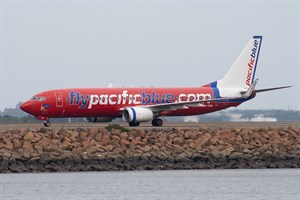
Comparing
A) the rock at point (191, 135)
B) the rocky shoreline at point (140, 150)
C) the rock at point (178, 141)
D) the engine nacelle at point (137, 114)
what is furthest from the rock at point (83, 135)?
the engine nacelle at point (137, 114)

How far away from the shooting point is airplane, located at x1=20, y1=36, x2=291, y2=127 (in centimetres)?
6844

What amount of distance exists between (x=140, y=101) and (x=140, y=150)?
18386 mm

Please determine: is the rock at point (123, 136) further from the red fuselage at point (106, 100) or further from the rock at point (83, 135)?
the red fuselage at point (106, 100)

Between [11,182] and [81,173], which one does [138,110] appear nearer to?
[81,173]

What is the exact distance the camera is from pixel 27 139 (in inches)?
2125

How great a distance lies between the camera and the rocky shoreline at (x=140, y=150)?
50812 millimetres

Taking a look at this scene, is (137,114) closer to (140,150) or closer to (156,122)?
(156,122)

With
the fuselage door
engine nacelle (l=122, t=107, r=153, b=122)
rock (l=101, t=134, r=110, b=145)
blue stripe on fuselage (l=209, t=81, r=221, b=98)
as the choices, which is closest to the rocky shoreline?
rock (l=101, t=134, r=110, b=145)

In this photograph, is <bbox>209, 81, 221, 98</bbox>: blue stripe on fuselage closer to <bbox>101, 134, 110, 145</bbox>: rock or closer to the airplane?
the airplane

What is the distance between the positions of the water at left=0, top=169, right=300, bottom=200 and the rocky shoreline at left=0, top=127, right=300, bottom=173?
1668 mm

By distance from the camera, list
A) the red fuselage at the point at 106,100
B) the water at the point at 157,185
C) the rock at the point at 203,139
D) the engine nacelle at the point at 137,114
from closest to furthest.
→ the water at the point at 157,185 → the rock at the point at 203,139 → the engine nacelle at the point at 137,114 → the red fuselage at the point at 106,100

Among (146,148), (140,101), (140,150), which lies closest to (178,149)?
(146,148)

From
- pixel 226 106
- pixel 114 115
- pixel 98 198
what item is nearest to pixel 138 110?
pixel 114 115

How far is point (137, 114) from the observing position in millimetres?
68188
